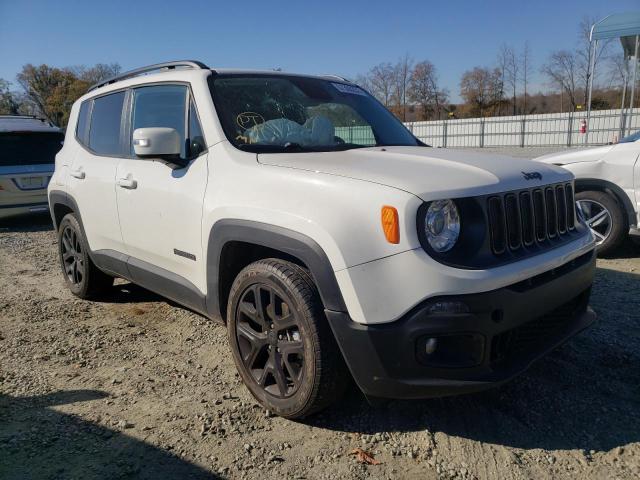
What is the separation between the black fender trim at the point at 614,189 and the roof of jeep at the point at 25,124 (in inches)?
→ 347

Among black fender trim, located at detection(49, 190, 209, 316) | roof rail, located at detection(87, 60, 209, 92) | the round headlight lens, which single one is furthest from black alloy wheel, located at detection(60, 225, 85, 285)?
the round headlight lens

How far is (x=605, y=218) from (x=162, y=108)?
193 inches

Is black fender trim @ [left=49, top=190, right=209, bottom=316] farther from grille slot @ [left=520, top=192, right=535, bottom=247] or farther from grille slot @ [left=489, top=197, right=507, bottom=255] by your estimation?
grille slot @ [left=520, top=192, right=535, bottom=247]

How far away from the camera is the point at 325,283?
240cm

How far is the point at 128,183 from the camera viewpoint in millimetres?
3752

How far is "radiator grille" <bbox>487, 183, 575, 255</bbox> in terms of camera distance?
2.45 meters

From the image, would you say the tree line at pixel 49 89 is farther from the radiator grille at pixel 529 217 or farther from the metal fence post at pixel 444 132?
the radiator grille at pixel 529 217

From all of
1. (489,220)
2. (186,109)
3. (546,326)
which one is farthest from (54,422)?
(546,326)

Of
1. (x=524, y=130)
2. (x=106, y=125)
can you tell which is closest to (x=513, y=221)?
(x=106, y=125)

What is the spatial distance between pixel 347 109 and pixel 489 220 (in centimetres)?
185

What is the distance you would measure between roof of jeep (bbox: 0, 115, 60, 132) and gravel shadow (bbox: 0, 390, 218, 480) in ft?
25.2

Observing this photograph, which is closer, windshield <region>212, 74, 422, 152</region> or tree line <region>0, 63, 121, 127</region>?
windshield <region>212, 74, 422, 152</region>

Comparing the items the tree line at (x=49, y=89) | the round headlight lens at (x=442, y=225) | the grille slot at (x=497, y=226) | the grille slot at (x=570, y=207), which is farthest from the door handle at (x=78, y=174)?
the tree line at (x=49, y=89)

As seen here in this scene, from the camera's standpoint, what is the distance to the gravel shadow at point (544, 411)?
2637 millimetres
